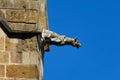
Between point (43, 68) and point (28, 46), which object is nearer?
point (28, 46)

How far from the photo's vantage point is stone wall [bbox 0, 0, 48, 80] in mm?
16688

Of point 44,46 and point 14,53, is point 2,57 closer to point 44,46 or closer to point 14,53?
point 14,53

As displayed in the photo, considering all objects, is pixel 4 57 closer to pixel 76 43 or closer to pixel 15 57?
pixel 15 57

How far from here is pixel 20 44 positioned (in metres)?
16.9

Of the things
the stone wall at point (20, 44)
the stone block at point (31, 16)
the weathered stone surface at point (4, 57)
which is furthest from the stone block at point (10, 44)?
the stone block at point (31, 16)

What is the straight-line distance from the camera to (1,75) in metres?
16.6

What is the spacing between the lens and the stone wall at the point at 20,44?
16.7m

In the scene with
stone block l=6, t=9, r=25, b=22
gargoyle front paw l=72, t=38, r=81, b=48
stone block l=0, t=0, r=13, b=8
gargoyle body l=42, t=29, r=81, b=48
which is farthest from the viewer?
gargoyle front paw l=72, t=38, r=81, b=48

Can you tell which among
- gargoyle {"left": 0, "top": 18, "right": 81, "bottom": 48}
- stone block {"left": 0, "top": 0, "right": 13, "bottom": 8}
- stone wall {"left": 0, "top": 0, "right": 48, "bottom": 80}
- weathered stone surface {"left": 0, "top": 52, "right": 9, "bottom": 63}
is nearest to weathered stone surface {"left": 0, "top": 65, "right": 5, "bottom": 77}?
stone wall {"left": 0, "top": 0, "right": 48, "bottom": 80}

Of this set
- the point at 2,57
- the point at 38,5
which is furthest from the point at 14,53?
the point at 38,5

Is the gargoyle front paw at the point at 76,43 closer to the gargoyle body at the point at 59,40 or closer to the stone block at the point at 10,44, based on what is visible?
the gargoyle body at the point at 59,40

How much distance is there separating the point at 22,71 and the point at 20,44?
0.54 m

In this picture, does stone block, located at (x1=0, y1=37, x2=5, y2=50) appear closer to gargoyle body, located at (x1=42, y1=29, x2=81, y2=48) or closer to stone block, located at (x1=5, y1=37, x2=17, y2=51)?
stone block, located at (x1=5, y1=37, x2=17, y2=51)

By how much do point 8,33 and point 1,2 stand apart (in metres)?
0.68
